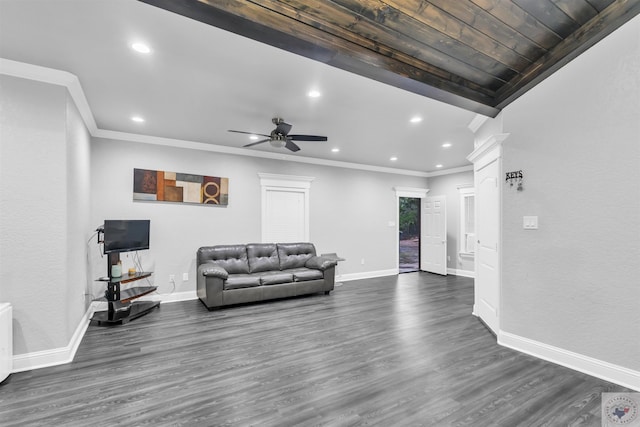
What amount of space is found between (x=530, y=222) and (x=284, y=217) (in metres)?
4.16

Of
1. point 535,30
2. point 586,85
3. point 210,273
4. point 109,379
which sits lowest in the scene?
point 109,379

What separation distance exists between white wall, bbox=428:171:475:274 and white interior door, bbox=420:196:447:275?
11.3 inches

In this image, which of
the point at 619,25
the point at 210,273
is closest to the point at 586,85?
the point at 619,25

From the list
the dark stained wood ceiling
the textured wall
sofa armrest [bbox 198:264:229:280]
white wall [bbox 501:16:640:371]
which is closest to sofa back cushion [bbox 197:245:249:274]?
sofa armrest [bbox 198:264:229:280]

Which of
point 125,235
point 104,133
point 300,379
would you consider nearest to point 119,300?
point 125,235

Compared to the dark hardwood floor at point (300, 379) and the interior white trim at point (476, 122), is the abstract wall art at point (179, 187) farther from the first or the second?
the interior white trim at point (476, 122)

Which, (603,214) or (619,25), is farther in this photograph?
(603,214)

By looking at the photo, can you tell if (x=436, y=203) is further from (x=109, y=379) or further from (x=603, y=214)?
(x=109, y=379)

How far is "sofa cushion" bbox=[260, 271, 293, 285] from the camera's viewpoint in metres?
4.60

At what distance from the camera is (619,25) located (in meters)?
2.14

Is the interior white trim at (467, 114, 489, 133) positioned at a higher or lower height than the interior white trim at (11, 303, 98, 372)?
higher

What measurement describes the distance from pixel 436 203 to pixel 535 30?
5644 mm

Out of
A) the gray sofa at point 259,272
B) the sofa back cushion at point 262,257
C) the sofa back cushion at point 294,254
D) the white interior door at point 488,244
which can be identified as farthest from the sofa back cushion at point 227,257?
the white interior door at point 488,244

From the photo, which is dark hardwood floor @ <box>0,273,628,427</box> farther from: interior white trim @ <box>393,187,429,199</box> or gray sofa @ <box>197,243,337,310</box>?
interior white trim @ <box>393,187,429,199</box>
